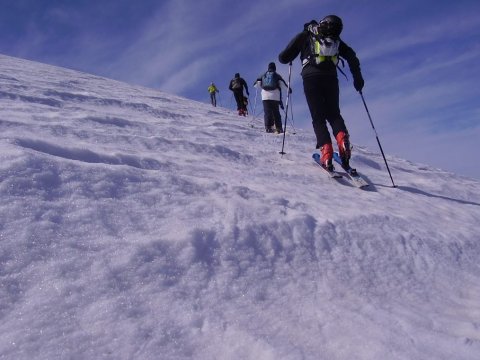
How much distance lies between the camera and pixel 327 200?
12.8ft

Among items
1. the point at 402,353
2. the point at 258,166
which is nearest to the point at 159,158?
the point at 258,166

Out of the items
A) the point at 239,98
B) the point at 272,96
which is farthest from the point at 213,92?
the point at 272,96

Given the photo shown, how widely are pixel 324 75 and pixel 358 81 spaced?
22.9 inches

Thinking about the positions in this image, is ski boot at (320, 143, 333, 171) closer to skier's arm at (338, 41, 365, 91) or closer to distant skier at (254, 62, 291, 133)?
skier's arm at (338, 41, 365, 91)

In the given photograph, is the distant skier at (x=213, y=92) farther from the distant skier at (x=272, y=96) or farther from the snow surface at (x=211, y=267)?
the snow surface at (x=211, y=267)

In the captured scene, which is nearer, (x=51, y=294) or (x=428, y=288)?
(x=51, y=294)

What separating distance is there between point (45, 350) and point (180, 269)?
0.82 meters

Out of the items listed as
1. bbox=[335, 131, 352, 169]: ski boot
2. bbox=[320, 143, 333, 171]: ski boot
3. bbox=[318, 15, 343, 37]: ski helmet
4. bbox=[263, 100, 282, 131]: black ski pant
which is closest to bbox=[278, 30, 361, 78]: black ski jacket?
bbox=[318, 15, 343, 37]: ski helmet

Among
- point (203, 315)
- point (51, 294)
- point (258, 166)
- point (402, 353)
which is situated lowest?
point (402, 353)

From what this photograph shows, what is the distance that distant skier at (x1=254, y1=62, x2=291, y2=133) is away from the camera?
1046cm

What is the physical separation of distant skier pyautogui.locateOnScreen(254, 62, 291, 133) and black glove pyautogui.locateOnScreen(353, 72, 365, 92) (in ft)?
16.4

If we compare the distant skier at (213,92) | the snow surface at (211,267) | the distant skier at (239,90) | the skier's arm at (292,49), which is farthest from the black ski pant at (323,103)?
the distant skier at (213,92)

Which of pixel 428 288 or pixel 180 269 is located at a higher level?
pixel 180 269

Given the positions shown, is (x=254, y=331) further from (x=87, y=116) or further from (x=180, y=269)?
(x=87, y=116)
